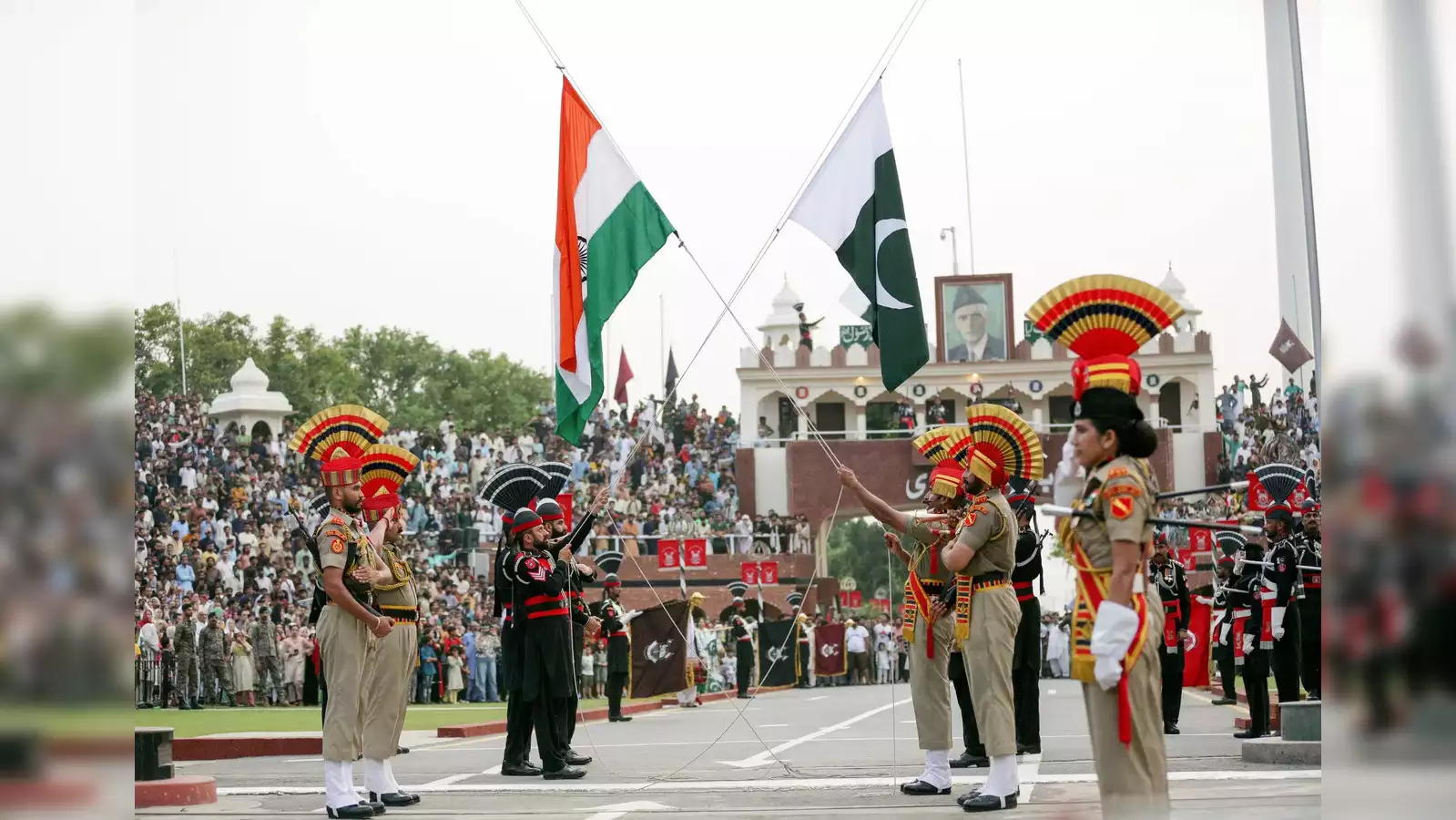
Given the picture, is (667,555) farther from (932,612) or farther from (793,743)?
(932,612)

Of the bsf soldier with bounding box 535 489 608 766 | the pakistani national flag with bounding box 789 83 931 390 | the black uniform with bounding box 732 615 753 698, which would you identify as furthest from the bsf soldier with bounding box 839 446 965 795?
the black uniform with bounding box 732 615 753 698

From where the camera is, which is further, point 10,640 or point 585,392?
point 585,392

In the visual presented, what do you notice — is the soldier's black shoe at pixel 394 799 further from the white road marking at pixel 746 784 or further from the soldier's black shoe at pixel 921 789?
the soldier's black shoe at pixel 921 789

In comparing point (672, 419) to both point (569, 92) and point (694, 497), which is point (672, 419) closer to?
point (694, 497)

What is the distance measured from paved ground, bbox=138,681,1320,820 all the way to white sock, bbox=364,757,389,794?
0.31 m

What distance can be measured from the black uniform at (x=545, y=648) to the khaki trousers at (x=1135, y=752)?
6.17m

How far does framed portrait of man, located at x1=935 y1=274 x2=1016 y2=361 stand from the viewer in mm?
61500

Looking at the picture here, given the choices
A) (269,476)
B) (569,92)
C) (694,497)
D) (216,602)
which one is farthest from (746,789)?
(694,497)

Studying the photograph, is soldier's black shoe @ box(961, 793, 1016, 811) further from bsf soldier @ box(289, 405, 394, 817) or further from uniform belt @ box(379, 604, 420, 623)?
uniform belt @ box(379, 604, 420, 623)

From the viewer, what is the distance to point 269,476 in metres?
35.2

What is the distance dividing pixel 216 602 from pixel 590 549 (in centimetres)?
1741

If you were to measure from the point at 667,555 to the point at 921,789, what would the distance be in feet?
98.9

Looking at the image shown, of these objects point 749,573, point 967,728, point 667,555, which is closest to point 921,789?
point 967,728

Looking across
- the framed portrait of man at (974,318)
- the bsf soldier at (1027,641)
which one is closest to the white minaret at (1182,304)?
the framed portrait of man at (974,318)
